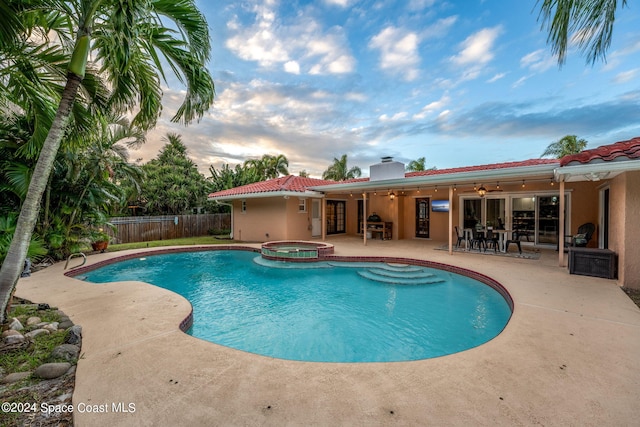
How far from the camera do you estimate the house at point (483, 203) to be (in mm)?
6195

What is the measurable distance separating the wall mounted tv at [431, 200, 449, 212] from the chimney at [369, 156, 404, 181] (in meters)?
2.99

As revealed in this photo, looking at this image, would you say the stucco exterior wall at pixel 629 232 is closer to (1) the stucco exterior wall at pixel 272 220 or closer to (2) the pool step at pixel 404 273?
(2) the pool step at pixel 404 273

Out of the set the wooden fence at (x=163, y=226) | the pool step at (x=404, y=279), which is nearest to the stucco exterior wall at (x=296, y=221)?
the pool step at (x=404, y=279)

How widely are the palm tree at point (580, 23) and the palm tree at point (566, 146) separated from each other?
2323 cm

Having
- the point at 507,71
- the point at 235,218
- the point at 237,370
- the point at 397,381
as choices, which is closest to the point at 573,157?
the point at 507,71

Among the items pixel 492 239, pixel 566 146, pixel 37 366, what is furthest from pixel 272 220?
pixel 566 146

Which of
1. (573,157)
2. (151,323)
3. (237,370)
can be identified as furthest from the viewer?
(573,157)

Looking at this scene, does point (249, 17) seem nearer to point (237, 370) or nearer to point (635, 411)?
point (237, 370)

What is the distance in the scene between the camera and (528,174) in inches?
335

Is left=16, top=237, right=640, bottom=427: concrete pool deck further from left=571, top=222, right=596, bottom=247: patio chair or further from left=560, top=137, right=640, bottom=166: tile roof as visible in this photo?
left=571, top=222, right=596, bottom=247: patio chair

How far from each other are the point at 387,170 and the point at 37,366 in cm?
1280

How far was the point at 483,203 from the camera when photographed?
13375mm

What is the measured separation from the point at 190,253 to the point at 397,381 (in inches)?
493

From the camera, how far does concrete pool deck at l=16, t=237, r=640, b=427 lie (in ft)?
7.62
